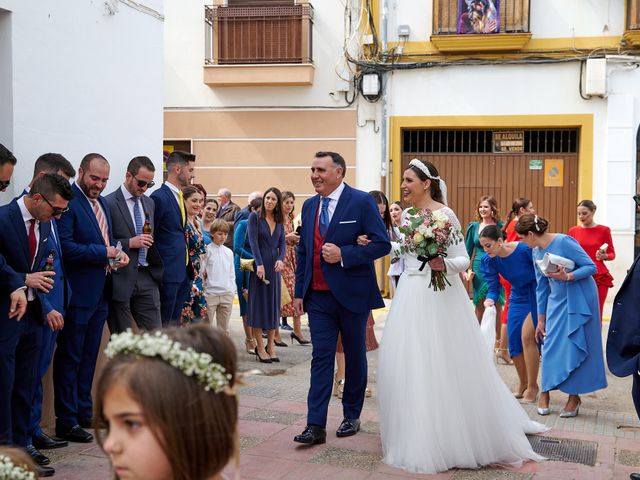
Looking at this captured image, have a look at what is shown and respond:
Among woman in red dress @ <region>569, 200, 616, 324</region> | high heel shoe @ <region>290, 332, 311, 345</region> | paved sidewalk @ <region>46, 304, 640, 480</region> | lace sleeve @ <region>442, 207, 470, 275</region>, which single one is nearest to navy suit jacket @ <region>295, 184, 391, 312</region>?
lace sleeve @ <region>442, 207, 470, 275</region>

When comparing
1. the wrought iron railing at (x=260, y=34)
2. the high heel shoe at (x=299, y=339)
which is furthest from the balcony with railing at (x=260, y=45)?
the high heel shoe at (x=299, y=339)

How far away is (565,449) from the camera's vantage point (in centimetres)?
665

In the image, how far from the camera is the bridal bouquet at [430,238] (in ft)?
20.4

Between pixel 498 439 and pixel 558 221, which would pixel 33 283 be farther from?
pixel 558 221

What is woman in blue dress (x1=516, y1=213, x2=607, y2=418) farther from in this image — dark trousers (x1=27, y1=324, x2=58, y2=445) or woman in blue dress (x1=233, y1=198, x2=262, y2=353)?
dark trousers (x1=27, y1=324, x2=58, y2=445)

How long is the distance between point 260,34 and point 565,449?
12786 millimetres

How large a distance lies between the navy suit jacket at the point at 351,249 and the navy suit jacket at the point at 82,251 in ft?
5.18

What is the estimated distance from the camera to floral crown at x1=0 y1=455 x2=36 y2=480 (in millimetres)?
2453

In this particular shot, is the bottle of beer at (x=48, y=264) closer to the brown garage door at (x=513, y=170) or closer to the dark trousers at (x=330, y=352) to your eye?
the dark trousers at (x=330, y=352)

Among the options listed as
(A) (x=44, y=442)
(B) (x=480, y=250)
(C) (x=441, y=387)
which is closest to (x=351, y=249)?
(C) (x=441, y=387)

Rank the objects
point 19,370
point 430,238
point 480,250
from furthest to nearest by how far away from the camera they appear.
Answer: point 480,250 < point 430,238 < point 19,370

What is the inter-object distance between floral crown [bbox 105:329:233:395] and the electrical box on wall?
15.6 m

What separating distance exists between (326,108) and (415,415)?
12.2 metres

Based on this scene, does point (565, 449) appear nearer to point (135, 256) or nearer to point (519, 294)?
point (519, 294)
